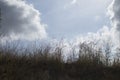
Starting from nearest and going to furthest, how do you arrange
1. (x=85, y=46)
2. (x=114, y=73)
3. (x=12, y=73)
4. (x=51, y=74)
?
(x=12, y=73)
(x=51, y=74)
(x=114, y=73)
(x=85, y=46)

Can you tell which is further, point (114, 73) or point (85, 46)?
point (85, 46)

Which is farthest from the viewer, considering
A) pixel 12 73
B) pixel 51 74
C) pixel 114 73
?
pixel 114 73

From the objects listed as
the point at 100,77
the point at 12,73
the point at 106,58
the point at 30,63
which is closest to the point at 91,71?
the point at 100,77

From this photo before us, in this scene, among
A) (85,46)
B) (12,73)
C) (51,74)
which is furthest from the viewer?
(85,46)

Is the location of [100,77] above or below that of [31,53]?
below

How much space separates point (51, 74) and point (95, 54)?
245cm

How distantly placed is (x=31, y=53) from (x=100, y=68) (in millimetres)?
2692

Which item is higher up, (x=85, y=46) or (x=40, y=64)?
(x=85, y=46)

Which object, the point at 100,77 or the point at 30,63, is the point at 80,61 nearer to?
the point at 100,77

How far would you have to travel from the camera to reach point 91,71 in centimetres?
1272

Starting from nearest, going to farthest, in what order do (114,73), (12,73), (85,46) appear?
(12,73), (114,73), (85,46)

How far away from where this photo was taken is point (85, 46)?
14.0m

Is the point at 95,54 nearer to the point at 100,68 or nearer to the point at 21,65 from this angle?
the point at 100,68

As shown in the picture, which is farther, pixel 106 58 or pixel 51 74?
pixel 106 58
